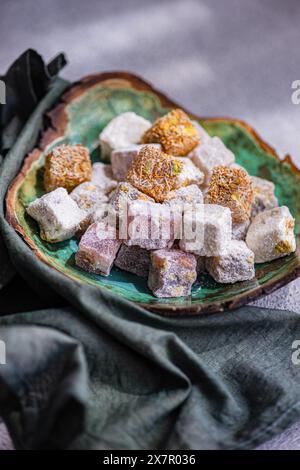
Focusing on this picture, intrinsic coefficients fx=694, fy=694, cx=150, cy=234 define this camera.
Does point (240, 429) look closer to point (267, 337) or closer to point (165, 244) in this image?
point (267, 337)

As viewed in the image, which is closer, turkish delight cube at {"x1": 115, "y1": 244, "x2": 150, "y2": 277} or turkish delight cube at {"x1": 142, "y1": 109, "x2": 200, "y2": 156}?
turkish delight cube at {"x1": 115, "y1": 244, "x2": 150, "y2": 277}

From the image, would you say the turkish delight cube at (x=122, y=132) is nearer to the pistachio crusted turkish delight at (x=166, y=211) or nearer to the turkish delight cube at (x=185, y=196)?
the pistachio crusted turkish delight at (x=166, y=211)

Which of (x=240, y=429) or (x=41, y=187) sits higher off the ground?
(x=41, y=187)

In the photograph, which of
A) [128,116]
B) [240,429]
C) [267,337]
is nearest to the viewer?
[240,429]

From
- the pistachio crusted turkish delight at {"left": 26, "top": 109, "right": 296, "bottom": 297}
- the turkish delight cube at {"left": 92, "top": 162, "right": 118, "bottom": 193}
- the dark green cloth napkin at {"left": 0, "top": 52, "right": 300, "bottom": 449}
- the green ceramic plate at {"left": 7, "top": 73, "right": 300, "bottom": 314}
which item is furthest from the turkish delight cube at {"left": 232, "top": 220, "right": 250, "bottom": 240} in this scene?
the turkish delight cube at {"left": 92, "top": 162, "right": 118, "bottom": 193}

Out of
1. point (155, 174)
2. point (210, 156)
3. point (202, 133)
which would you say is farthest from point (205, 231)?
point (202, 133)

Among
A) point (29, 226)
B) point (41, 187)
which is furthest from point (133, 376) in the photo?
point (41, 187)

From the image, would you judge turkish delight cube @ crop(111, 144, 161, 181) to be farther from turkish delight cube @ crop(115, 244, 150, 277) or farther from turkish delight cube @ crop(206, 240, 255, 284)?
turkish delight cube @ crop(206, 240, 255, 284)
